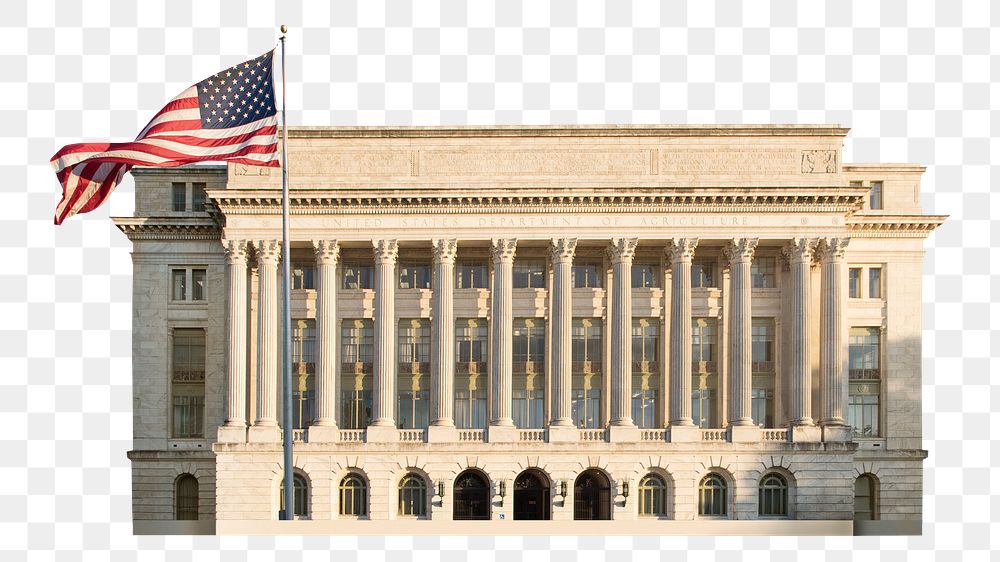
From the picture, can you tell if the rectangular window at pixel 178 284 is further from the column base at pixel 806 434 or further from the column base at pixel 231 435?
the column base at pixel 806 434

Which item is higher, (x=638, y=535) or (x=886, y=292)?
(x=886, y=292)

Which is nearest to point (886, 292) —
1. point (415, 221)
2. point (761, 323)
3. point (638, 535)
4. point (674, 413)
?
point (761, 323)

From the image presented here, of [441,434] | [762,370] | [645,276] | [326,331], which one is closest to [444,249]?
[326,331]

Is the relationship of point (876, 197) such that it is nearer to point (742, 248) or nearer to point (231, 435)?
point (742, 248)

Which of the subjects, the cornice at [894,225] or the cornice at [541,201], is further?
the cornice at [894,225]

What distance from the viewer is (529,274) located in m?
81.4

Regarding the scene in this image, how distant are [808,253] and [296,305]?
83.5 ft

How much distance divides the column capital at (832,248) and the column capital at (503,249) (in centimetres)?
1476

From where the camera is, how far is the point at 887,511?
8219 centimetres

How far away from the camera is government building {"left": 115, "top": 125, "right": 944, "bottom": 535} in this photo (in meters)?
77.2

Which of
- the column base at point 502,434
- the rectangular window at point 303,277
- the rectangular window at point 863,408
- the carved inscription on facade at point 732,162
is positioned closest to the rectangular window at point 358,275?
the rectangular window at point 303,277

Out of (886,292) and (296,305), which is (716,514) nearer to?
(886,292)

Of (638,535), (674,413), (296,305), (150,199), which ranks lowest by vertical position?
(638,535)

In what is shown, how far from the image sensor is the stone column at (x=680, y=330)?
255 feet
